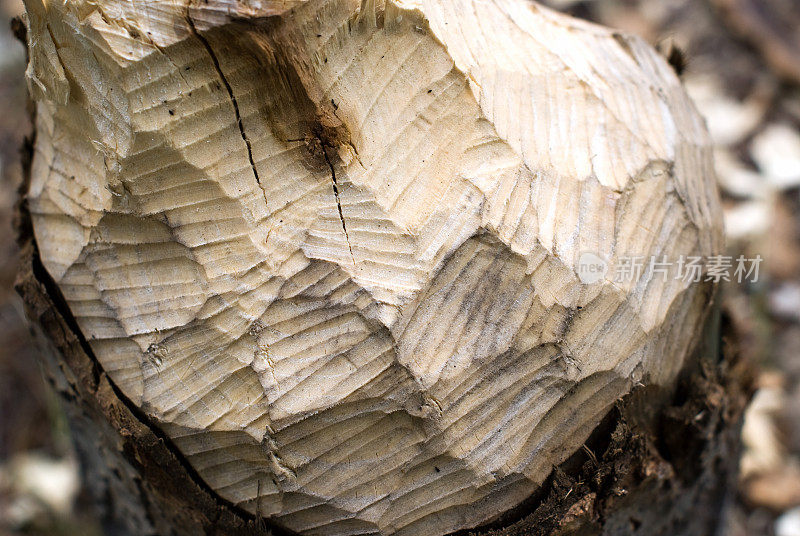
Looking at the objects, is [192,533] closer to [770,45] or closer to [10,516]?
[10,516]

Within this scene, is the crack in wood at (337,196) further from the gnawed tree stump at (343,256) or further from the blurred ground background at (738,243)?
the blurred ground background at (738,243)

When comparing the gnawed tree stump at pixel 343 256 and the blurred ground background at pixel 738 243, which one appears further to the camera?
the blurred ground background at pixel 738 243

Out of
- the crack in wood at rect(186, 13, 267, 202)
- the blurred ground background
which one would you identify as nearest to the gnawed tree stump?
the crack in wood at rect(186, 13, 267, 202)

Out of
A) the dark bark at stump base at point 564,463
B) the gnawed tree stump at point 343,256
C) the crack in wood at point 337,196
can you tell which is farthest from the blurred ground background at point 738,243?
the crack in wood at point 337,196

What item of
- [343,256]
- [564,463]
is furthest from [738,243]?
[343,256]

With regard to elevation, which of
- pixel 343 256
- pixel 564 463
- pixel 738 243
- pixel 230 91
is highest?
pixel 738 243

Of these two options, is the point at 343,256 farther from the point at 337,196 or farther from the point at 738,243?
the point at 738,243
